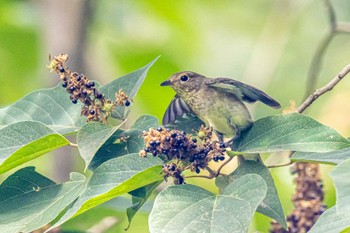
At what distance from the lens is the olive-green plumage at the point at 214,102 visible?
3.73 m

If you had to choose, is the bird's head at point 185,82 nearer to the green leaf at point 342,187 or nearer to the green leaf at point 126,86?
the green leaf at point 126,86

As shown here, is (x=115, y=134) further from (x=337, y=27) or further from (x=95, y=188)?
(x=337, y=27)

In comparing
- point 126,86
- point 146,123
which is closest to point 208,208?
point 146,123

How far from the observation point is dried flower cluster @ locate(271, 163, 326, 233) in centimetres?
346

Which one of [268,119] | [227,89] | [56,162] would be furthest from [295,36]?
[268,119]

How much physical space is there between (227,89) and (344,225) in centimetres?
163

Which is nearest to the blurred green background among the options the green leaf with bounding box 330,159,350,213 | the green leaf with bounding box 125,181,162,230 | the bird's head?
the bird's head

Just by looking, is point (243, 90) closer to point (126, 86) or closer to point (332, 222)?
point (126, 86)

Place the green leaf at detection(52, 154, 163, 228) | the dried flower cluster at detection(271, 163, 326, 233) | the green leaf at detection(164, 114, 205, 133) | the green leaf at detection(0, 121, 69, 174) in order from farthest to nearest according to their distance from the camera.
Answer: the dried flower cluster at detection(271, 163, 326, 233) < the green leaf at detection(164, 114, 205, 133) < the green leaf at detection(0, 121, 69, 174) < the green leaf at detection(52, 154, 163, 228)

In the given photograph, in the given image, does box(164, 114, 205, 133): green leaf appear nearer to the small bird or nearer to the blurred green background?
the small bird

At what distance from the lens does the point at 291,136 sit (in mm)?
2799

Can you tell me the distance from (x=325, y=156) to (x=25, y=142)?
1.04m

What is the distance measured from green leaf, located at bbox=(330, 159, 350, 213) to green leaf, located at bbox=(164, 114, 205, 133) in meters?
1.10

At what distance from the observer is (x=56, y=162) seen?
18.7ft
